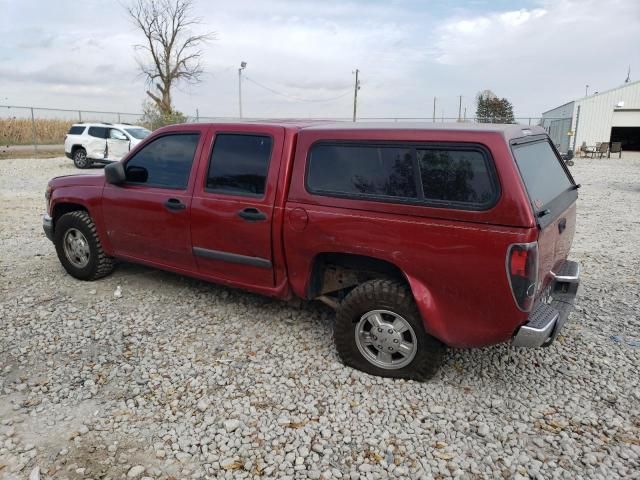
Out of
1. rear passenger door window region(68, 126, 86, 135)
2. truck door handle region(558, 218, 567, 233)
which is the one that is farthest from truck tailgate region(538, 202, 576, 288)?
rear passenger door window region(68, 126, 86, 135)

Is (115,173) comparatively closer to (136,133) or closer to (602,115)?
(136,133)

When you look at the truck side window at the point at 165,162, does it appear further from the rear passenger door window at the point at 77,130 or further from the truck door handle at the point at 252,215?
the rear passenger door window at the point at 77,130

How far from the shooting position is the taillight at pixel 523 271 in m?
2.66

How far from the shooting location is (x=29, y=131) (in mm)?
27000

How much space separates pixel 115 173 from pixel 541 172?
364cm

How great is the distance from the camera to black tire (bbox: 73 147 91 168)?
17922 mm

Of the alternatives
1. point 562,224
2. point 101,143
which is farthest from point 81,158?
point 562,224

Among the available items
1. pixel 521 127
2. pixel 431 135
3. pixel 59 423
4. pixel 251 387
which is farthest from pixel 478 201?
pixel 59 423

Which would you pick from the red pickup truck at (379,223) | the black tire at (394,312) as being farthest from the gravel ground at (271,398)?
the red pickup truck at (379,223)

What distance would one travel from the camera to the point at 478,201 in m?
2.83

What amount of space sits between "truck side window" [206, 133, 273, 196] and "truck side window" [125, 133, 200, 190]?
11.0 inches

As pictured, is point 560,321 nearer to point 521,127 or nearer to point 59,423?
point 521,127

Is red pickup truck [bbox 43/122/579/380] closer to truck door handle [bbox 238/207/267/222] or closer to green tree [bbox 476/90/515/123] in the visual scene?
truck door handle [bbox 238/207/267/222]

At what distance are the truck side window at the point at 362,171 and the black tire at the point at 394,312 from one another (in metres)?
0.65
